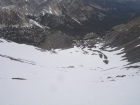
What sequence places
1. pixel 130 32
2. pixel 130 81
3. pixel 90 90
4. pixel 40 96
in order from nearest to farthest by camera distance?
pixel 40 96 < pixel 90 90 < pixel 130 81 < pixel 130 32

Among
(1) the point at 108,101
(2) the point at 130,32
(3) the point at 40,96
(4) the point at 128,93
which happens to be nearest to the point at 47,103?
(3) the point at 40,96

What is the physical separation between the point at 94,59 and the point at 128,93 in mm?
49838

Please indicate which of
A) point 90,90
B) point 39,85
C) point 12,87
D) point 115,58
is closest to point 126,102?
point 90,90

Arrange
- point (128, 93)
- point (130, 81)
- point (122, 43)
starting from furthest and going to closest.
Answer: point (122, 43)
point (130, 81)
point (128, 93)

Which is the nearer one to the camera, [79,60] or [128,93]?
[128,93]

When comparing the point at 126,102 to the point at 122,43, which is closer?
the point at 126,102

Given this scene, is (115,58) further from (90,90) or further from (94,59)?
(90,90)

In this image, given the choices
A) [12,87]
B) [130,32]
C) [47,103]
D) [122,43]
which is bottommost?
[47,103]

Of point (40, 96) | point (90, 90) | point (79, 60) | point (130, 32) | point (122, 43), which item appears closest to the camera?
point (40, 96)

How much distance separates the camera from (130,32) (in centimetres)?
9812

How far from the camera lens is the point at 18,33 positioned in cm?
9300

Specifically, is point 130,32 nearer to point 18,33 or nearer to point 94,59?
point 94,59

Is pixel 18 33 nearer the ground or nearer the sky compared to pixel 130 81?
nearer the sky

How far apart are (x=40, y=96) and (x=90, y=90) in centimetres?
840
